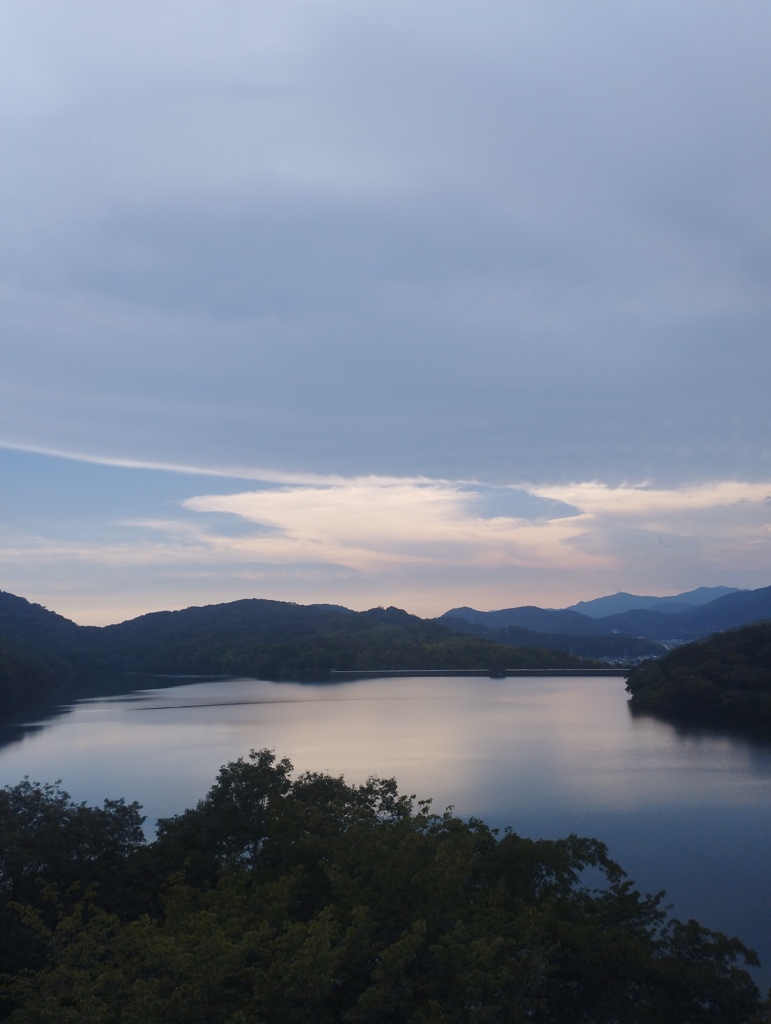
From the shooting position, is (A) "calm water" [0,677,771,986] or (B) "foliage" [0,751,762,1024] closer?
(B) "foliage" [0,751,762,1024]

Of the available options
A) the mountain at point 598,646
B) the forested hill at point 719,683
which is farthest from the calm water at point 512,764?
the mountain at point 598,646

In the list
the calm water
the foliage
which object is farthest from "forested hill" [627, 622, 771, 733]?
the foliage

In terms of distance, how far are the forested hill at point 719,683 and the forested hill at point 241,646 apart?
1095 inches

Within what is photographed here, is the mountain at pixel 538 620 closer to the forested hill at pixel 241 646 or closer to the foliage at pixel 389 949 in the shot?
the forested hill at pixel 241 646

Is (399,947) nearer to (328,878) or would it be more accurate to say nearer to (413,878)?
(413,878)

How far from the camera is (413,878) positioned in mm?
7688

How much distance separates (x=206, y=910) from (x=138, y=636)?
324 feet

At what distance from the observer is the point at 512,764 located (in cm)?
2525

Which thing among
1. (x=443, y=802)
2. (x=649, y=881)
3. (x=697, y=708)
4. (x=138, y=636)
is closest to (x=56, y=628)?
(x=138, y=636)

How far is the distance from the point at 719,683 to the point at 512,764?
17228 millimetres

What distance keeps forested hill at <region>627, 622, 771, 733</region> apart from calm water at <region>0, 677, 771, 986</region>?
7.53 ft

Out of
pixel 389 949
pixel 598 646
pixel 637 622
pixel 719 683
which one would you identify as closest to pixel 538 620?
pixel 637 622

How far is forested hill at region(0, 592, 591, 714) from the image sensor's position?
69.5 m

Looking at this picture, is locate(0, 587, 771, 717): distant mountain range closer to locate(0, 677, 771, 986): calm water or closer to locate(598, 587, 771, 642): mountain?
locate(598, 587, 771, 642): mountain
